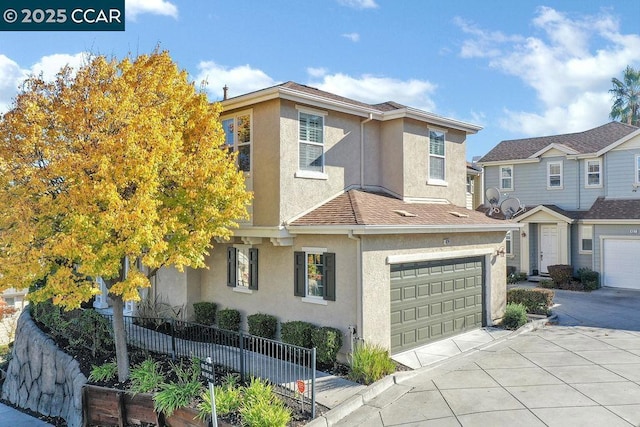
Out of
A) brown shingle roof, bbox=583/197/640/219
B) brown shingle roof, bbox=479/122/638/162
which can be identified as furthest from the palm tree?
brown shingle roof, bbox=583/197/640/219

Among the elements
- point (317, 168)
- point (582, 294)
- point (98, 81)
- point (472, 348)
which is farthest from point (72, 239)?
point (582, 294)

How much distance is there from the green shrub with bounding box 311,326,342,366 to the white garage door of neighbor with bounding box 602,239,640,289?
708 inches

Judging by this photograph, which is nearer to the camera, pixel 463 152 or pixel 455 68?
pixel 463 152

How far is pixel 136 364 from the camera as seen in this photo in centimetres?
1173

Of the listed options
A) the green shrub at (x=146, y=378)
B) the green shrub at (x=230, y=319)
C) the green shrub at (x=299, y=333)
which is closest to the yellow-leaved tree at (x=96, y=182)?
the green shrub at (x=146, y=378)

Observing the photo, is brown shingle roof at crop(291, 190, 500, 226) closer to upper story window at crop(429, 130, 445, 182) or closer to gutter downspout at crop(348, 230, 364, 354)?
gutter downspout at crop(348, 230, 364, 354)

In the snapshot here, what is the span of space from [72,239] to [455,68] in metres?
15.3

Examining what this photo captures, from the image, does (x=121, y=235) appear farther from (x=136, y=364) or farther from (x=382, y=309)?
(x=382, y=309)

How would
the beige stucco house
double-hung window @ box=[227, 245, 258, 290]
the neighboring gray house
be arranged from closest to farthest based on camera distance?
the beige stucco house, double-hung window @ box=[227, 245, 258, 290], the neighboring gray house

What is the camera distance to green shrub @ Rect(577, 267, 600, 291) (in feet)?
73.5

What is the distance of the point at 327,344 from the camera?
1084 centimetres

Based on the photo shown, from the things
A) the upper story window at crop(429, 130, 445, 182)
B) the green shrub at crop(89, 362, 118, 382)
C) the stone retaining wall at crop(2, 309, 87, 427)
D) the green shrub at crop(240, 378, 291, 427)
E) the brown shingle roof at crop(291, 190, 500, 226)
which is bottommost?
the stone retaining wall at crop(2, 309, 87, 427)

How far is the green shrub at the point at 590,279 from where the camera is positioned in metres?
22.4

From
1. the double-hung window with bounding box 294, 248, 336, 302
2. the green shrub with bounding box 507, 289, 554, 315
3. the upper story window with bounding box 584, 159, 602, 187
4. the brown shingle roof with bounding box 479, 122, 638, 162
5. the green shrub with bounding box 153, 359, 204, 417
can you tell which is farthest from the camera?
the brown shingle roof with bounding box 479, 122, 638, 162
